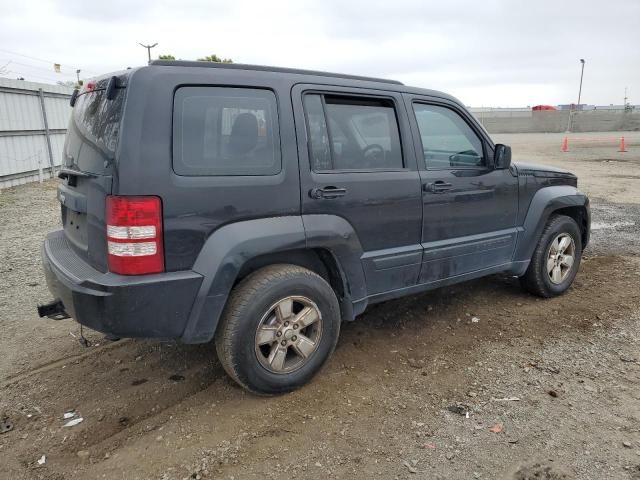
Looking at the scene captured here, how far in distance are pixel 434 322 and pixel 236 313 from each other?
2.10m

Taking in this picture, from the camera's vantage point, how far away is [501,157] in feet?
13.6

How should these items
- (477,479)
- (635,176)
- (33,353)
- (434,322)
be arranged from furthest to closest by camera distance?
1. (635,176)
2. (434,322)
3. (33,353)
4. (477,479)

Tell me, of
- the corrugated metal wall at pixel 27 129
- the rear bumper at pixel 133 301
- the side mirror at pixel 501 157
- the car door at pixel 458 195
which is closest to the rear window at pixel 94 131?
the rear bumper at pixel 133 301

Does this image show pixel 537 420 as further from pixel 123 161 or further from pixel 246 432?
pixel 123 161

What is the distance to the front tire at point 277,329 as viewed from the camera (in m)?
2.92

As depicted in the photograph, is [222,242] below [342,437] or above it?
above

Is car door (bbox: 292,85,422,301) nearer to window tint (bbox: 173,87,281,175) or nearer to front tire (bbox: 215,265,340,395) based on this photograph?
window tint (bbox: 173,87,281,175)

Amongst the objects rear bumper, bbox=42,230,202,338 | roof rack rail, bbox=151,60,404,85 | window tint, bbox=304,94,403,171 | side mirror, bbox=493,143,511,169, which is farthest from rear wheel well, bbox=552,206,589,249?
rear bumper, bbox=42,230,202,338

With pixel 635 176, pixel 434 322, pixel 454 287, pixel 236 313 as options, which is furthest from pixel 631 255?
pixel 635 176

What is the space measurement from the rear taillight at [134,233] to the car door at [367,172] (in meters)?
0.91

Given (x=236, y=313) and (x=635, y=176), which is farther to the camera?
(x=635, y=176)

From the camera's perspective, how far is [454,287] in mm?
5223

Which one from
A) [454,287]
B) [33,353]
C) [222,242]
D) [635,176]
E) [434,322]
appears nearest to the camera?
[222,242]

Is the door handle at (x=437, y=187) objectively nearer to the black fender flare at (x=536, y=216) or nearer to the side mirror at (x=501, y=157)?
the side mirror at (x=501, y=157)
